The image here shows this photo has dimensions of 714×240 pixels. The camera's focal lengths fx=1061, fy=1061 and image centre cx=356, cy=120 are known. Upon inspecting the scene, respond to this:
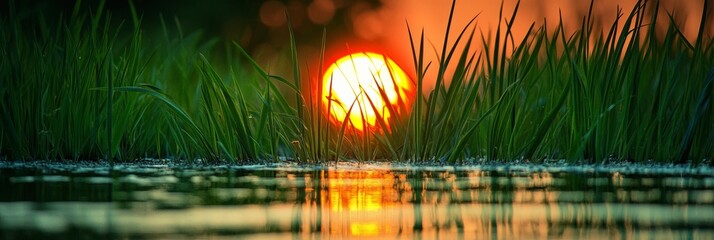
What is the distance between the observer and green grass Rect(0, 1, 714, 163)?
4.96 meters

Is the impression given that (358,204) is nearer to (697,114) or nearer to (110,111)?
(110,111)

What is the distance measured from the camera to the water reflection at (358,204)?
246 centimetres

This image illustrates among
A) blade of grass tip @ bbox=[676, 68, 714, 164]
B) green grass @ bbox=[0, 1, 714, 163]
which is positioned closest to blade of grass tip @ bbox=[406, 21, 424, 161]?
green grass @ bbox=[0, 1, 714, 163]

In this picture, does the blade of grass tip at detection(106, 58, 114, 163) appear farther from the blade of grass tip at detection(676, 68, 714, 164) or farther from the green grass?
the blade of grass tip at detection(676, 68, 714, 164)

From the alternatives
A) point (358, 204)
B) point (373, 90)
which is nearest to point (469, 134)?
point (373, 90)

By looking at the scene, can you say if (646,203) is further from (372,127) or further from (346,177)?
(372,127)

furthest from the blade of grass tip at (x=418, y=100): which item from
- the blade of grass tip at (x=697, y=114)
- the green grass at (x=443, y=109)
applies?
the blade of grass tip at (x=697, y=114)

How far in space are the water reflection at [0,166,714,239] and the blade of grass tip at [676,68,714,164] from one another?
0.50 m

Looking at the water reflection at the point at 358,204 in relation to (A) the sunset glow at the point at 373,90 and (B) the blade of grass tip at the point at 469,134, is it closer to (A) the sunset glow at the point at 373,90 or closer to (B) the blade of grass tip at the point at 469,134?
(B) the blade of grass tip at the point at 469,134

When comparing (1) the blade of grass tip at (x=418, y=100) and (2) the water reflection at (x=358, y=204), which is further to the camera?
(1) the blade of grass tip at (x=418, y=100)

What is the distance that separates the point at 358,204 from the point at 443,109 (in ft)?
7.26

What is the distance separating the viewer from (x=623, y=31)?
4.98m

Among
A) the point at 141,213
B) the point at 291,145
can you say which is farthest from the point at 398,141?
the point at 141,213

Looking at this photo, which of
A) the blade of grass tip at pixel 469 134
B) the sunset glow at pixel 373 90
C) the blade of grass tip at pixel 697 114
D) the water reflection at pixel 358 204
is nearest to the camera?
the water reflection at pixel 358 204
